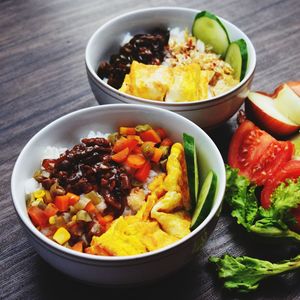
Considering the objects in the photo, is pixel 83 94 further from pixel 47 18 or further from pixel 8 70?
pixel 47 18

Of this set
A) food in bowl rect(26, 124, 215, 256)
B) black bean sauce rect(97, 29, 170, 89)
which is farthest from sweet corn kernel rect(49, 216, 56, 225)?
black bean sauce rect(97, 29, 170, 89)

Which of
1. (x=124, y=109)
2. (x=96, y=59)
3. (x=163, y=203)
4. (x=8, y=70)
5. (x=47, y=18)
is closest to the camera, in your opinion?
(x=163, y=203)

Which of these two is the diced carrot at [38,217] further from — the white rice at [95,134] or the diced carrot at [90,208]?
the white rice at [95,134]

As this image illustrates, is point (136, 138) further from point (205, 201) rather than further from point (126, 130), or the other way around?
point (205, 201)

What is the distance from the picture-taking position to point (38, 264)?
5.36 feet

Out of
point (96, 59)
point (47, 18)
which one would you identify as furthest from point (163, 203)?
point (47, 18)

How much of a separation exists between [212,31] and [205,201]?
3.52ft

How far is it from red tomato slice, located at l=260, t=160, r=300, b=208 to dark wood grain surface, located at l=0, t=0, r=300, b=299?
0.48 feet

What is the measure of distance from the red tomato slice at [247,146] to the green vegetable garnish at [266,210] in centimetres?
12

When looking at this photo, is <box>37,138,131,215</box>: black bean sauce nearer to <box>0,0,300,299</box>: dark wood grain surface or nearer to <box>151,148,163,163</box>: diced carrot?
<box>151,148,163,163</box>: diced carrot

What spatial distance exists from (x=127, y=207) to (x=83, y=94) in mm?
884

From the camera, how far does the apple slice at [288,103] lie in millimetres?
1995

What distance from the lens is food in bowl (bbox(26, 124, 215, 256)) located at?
4.85 feet

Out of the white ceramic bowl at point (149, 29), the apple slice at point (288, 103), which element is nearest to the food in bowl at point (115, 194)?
the white ceramic bowl at point (149, 29)
